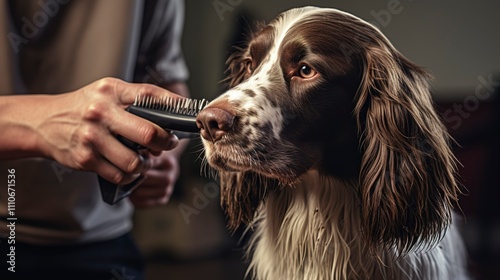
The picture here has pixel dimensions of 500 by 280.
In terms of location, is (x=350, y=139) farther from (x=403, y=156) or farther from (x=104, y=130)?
(x=104, y=130)

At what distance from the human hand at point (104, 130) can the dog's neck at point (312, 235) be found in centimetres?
15

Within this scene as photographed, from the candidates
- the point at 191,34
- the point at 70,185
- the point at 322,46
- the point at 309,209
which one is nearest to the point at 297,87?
the point at 322,46

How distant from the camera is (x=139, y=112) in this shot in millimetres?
701

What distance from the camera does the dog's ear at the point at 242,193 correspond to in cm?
72

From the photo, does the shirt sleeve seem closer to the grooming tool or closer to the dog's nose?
the grooming tool

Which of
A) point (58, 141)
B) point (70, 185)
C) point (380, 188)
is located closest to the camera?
point (380, 188)

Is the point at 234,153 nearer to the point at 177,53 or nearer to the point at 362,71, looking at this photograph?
the point at 362,71

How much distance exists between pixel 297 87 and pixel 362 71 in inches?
2.7

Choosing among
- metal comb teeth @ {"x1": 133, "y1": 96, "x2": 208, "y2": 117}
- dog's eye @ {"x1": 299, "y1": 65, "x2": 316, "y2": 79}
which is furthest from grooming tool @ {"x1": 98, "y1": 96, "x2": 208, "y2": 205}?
dog's eye @ {"x1": 299, "y1": 65, "x2": 316, "y2": 79}

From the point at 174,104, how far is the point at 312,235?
0.70ft

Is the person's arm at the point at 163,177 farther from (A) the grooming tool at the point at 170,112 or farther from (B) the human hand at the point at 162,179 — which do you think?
(A) the grooming tool at the point at 170,112

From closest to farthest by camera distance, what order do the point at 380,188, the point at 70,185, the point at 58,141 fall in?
the point at 380,188 → the point at 58,141 → the point at 70,185

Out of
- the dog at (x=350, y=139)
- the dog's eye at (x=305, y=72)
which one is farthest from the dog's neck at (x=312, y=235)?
the dog's eye at (x=305, y=72)

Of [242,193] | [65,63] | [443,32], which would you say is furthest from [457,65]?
[65,63]
